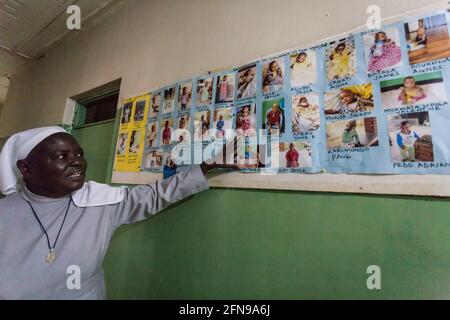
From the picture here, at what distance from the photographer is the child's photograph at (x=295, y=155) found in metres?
0.74

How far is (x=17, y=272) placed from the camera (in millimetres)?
749

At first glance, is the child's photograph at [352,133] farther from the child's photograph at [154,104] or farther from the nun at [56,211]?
the child's photograph at [154,104]

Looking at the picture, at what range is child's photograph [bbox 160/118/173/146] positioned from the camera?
1.10 metres

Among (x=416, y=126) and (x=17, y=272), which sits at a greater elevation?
(x=416, y=126)

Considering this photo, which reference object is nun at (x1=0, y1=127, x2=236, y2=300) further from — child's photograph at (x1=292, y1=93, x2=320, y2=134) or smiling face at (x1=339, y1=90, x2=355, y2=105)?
smiling face at (x1=339, y1=90, x2=355, y2=105)

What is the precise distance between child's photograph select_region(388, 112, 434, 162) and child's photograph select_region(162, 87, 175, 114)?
0.87m

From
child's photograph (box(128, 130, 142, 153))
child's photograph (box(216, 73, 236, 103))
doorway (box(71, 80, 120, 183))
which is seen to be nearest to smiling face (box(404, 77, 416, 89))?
child's photograph (box(216, 73, 236, 103))

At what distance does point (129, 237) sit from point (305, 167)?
955 millimetres

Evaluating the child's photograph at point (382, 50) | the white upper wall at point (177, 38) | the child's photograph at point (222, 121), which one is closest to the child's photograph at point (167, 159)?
the child's photograph at point (222, 121)

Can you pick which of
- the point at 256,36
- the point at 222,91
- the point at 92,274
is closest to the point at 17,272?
the point at 92,274

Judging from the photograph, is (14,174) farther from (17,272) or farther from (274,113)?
(274,113)

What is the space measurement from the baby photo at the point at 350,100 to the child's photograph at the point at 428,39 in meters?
0.12

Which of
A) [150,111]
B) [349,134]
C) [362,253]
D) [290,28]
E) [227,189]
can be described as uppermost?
[290,28]

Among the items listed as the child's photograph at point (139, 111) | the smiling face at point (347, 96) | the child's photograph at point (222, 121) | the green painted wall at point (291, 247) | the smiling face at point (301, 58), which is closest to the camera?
the green painted wall at point (291, 247)
